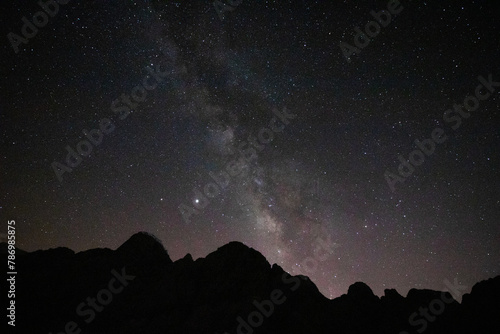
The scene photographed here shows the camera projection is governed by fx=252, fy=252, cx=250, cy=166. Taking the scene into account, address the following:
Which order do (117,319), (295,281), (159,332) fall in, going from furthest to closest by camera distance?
(295,281), (117,319), (159,332)

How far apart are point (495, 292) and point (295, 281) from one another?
13686 mm

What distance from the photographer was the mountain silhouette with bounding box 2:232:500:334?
17375 millimetres

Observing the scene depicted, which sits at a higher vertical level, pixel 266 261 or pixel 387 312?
pixel 266 261

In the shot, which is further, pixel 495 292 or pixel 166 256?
pixel 166 256

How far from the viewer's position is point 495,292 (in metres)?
17.5

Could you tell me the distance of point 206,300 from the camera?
19.8 metres

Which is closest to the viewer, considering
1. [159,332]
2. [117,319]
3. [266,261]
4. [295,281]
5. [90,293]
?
[159,332]

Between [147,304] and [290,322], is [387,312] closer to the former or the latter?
[290,322]

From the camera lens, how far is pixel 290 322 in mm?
18359

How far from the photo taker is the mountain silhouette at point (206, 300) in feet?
57.0

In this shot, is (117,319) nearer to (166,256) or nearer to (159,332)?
(159,332)

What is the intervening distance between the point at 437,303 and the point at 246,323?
48.1 feet

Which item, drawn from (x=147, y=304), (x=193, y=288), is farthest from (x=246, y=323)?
(x=147, y=304)

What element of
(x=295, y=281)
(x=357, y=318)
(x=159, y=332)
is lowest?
(x=357, y=318)
